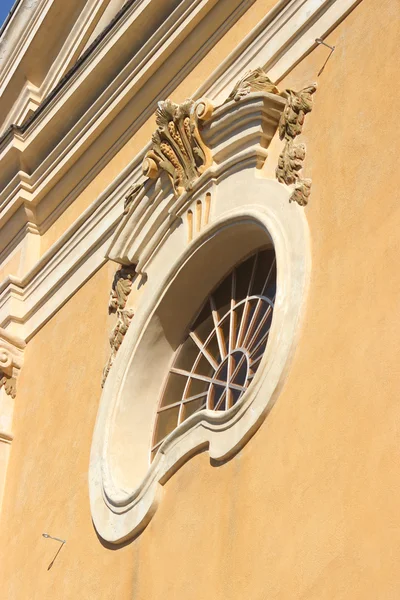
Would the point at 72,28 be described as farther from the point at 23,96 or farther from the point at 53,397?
the point at 53,397

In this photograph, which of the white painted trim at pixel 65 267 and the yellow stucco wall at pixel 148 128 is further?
the white painted trim at pixel 65 267

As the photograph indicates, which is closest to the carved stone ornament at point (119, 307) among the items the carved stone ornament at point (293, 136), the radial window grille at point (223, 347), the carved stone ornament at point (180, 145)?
the radial window grille at point (223, 347)

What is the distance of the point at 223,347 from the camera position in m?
10.4

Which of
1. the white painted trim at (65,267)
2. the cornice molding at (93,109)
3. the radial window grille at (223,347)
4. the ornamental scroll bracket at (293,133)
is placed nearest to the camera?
the ornamental scroll bracket at (293,133)

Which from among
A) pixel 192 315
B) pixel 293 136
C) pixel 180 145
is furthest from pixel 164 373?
pixel 293 136

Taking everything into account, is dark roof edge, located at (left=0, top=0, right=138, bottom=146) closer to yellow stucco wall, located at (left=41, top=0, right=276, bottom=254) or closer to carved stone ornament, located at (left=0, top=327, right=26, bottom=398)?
yellow stucco wall, located at (left=41, top=0, right=276, bottom=254)

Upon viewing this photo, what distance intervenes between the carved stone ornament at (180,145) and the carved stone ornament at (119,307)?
2.65 feet

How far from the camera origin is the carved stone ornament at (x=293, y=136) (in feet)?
31.9

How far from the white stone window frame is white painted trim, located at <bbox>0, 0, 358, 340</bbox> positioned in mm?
745

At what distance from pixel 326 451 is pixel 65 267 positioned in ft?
15.8

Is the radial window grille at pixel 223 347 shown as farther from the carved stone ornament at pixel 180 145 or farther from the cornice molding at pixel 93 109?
the cornice molding at pixel 93 109

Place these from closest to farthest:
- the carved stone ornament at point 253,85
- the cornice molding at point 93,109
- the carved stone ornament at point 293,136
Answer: the carved stone ornament at point 293,136
the carved stone ornament at point 253,85
the cornice molding at point 93,109

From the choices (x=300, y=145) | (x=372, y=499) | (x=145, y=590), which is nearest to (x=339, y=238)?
(x=300, y=145)

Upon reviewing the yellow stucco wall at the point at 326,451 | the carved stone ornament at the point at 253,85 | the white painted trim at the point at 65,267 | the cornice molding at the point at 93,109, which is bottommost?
the yellow stucco wall at the point at 326,451
